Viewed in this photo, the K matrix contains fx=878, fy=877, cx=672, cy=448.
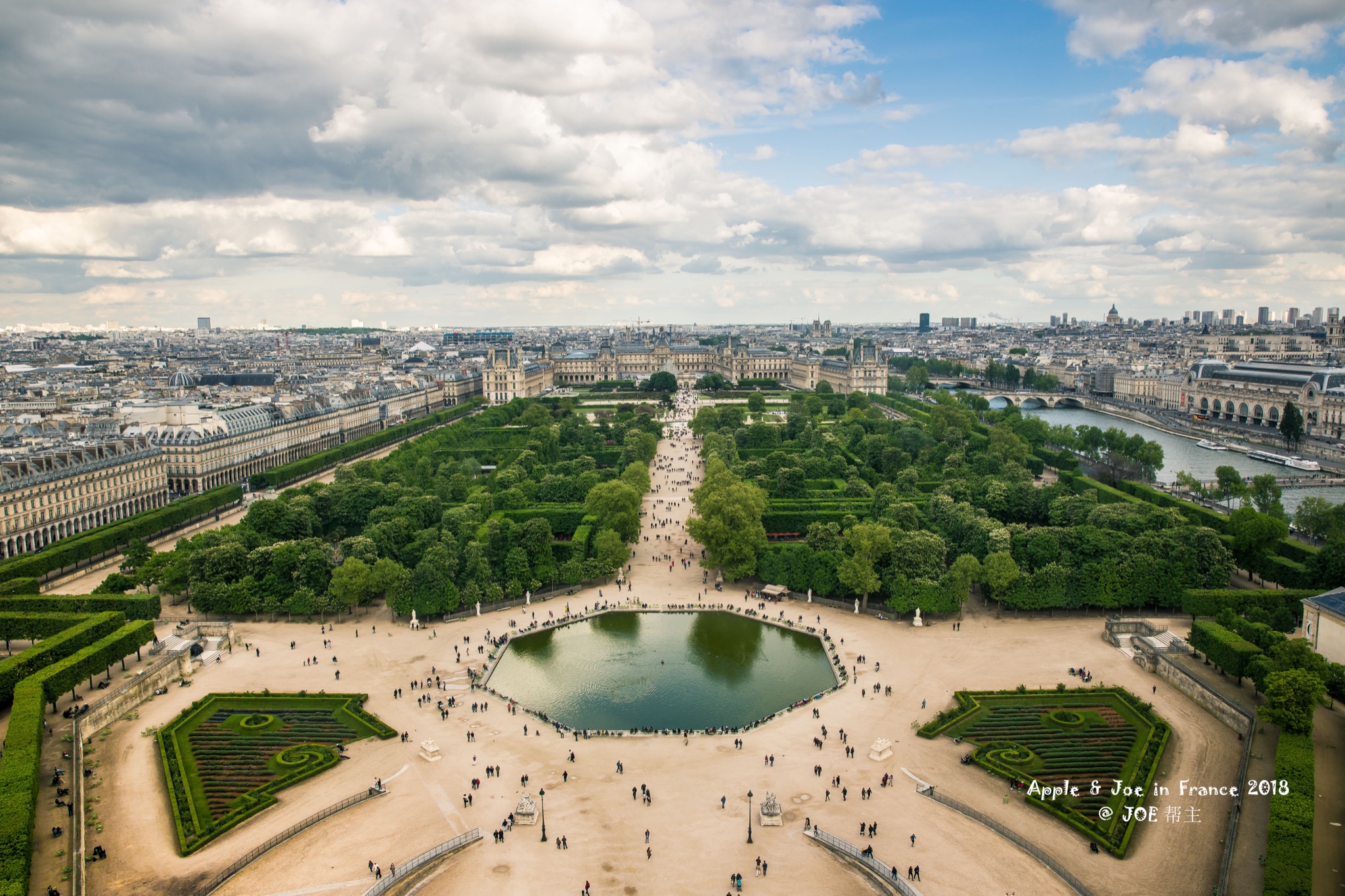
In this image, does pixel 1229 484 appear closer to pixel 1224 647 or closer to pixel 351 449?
pixel 1224 647

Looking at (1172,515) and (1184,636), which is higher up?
(1172,515)

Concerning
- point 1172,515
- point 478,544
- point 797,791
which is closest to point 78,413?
point 478,544

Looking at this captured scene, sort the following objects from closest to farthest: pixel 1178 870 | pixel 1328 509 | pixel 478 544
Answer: pixel 1178 870 → pixel 478 544 → pixel 1328 509

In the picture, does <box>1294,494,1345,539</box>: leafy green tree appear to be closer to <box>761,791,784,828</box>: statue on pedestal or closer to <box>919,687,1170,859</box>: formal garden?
<box>919,687,1170,859</box>: formal garden

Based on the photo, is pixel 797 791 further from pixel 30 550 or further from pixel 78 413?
pixel 78 413

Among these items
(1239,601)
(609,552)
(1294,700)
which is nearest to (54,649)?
(609,552)

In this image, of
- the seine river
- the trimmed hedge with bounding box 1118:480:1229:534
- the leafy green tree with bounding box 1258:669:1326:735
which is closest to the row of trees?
the leafy green tree with bounding box 1258:669:1326:735

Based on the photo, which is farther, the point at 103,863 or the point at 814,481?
the point at 814,481
